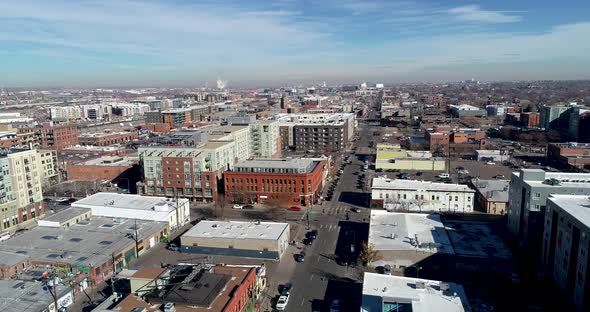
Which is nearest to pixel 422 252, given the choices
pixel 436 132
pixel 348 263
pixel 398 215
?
pixel 348 263

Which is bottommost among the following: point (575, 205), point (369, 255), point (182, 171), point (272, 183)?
point (369, 255)

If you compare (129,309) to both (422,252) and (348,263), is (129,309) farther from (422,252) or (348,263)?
(422,252)

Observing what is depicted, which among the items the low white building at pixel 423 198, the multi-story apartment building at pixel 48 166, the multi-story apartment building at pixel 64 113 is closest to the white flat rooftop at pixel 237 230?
the low white building at pixel 423 198

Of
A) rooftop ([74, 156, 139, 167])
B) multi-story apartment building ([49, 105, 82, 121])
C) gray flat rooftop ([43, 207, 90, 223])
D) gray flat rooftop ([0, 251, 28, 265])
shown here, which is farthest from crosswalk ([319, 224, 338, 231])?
multi-story apartment building ([49, 105, 82, 121])

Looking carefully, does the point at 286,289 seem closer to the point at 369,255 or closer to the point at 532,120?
the point at 369,255

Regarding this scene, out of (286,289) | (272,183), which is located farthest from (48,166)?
(286,289)

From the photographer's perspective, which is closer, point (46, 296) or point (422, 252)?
point (46, 296)

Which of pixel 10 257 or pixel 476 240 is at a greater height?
pixel 10 257
